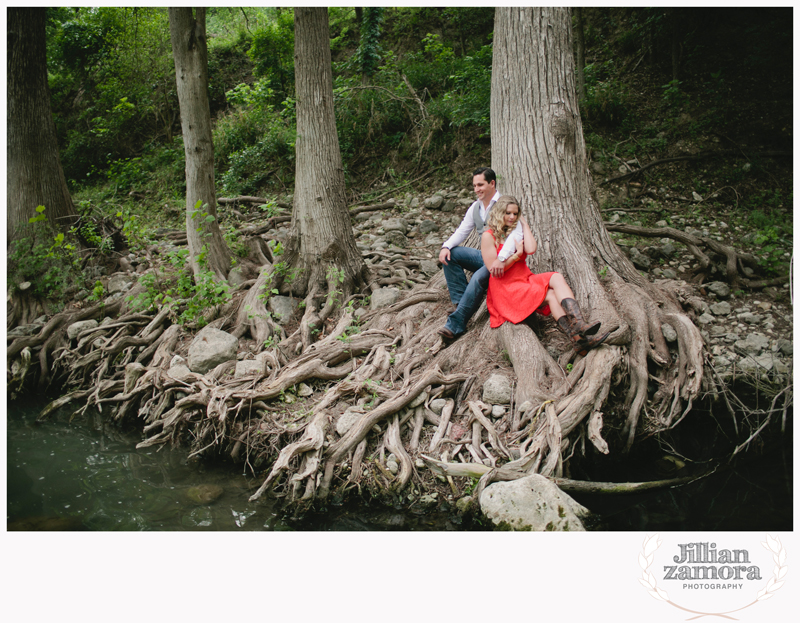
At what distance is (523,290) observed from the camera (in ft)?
14.1

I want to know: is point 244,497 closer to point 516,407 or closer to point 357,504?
point 357,504

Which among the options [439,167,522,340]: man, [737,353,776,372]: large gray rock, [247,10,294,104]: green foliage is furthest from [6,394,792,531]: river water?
[247,10,294,104]: green foliage

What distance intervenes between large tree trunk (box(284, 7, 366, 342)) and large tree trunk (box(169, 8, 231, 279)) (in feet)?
3.52

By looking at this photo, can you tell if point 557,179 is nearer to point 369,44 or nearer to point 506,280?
point 506,280

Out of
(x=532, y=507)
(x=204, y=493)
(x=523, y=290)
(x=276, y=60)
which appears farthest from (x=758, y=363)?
(x=276, y=60)

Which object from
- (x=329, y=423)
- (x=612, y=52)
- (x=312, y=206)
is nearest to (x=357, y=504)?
(x=329, y=423)

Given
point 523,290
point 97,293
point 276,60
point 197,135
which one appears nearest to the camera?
point 523,290

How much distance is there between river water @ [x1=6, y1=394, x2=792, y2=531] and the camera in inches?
132

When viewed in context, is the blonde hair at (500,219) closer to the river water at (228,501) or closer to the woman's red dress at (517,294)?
the woman's red dress at (517,294)

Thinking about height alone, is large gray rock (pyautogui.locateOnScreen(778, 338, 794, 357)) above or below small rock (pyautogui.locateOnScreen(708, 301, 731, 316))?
below

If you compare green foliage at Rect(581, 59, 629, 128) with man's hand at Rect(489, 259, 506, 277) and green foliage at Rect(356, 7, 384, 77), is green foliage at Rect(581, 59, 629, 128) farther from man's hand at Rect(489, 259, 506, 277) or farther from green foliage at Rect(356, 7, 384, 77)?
man's hand at Rect(489, 259, 506, 277)

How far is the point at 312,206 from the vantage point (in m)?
5.91

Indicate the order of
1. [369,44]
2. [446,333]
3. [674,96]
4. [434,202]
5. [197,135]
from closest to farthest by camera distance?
[446,333], [197,135], [434,202], [674,96], [369,44]

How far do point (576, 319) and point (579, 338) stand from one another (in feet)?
0.51
